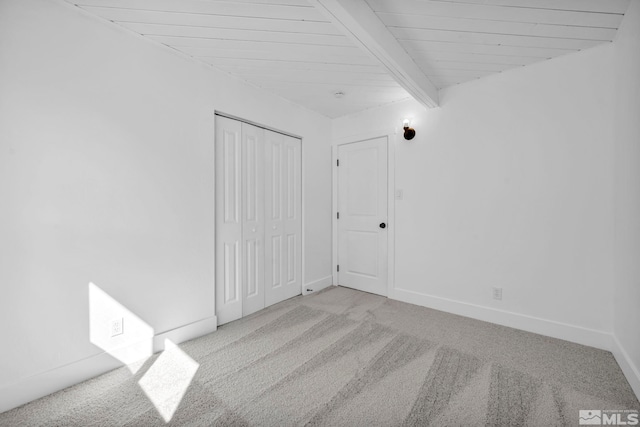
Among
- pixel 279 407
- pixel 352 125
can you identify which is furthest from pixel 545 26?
pixel 279 407

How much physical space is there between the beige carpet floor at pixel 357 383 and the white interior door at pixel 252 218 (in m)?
0.49

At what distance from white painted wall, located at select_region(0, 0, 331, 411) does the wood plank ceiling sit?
27 centimetres

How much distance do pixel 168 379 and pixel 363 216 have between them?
267 cm

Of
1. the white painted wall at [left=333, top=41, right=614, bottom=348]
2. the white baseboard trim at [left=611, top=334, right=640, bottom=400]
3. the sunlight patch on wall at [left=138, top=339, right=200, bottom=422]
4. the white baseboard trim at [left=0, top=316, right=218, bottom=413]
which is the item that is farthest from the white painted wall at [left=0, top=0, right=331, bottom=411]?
the white baseboard trim at [left=611, top=334, right=640, bottom=400]

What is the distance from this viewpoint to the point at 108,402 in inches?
61.6

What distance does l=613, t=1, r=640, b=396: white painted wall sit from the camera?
1687 millimetres

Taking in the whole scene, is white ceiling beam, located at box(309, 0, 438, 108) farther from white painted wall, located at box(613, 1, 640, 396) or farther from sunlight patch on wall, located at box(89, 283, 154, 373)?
sunlight patch on wall, located at box(89, 283, 154, 373)

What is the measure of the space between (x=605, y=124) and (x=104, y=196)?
3.84 m

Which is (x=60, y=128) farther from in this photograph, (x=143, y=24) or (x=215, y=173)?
(x=215, y=173)

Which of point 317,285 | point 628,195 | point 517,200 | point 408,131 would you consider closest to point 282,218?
point 317,285

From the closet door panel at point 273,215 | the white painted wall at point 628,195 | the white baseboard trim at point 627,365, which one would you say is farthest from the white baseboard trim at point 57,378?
the white painted wall at point 628,195

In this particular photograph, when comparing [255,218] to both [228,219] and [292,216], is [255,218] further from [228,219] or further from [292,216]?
[292,216]

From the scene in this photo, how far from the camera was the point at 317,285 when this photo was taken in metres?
3.66

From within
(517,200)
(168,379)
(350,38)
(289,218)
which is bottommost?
(168,379)
